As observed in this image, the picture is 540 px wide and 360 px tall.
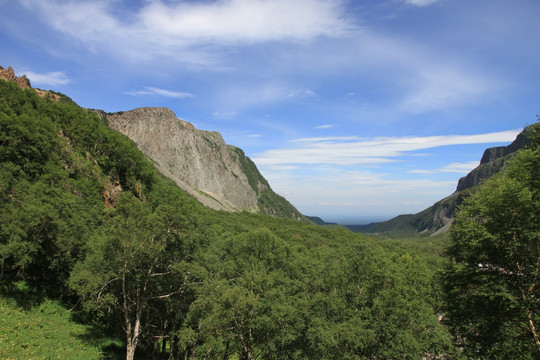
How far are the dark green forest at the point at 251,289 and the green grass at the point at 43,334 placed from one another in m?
0.12

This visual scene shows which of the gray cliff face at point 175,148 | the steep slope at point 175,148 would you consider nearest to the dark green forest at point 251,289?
the gray cliff face at point 175,148

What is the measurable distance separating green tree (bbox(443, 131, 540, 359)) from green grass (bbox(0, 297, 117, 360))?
24525mm

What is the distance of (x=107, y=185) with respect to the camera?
5478 centimetres

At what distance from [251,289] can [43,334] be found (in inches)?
574

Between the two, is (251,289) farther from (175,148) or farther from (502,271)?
(175,148)

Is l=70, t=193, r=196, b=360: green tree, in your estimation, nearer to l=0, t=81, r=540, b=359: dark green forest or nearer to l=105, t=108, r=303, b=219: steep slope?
l=0, t=81, r=540, b=359: dark green forest

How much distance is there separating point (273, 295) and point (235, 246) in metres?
12.2

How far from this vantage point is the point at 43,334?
18688 millimetres

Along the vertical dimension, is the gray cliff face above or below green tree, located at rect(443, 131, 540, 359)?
above

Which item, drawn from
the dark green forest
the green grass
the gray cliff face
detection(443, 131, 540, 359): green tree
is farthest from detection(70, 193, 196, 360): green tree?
the gray cliff face

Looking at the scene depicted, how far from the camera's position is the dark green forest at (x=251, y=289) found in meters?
15.2

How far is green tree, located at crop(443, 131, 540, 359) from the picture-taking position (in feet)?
46.2

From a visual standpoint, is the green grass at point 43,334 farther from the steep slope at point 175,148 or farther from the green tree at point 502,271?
the steep slope at point 175,148

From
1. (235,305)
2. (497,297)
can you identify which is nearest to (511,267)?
(497,297)
